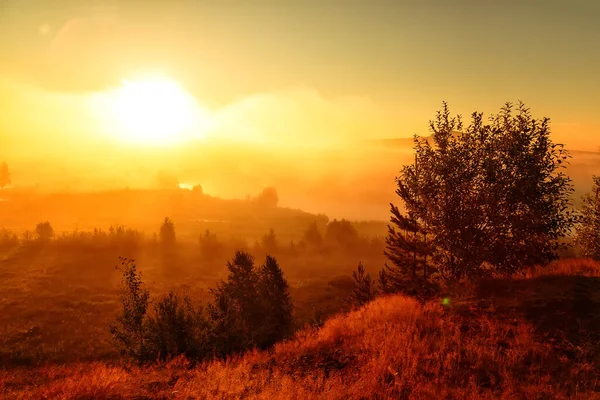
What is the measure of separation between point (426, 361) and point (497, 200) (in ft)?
40.2

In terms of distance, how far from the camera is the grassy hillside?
11.2 meters

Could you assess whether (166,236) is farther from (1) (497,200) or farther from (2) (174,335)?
(1) (497,200)

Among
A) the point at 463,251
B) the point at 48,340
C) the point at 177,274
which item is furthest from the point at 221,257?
the point at 463,251

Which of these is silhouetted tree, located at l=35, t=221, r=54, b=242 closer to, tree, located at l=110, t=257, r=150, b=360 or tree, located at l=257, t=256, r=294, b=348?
tree, located at l=257, t=256, r=294, b=348

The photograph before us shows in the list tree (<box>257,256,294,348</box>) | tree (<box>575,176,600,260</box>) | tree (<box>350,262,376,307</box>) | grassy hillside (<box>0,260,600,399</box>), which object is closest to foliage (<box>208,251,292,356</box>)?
tree (<box>257,256,294,348</box>)

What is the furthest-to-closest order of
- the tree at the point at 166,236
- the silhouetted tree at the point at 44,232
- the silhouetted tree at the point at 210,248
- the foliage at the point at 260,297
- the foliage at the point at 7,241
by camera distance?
the tree at the point at 166,236
the silhouetted tree at the point at 210,248
the silhouetted tree at the point at 44,232
the foliage at the point at 7,241
the foliage at the point at 260,297

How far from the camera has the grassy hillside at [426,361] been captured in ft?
36.8

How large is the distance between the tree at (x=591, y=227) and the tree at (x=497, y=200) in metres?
35.8

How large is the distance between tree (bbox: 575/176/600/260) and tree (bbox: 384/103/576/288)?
118 feet

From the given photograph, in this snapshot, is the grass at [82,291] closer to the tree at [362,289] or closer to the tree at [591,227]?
the tree at [362,289]

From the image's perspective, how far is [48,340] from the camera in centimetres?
7775

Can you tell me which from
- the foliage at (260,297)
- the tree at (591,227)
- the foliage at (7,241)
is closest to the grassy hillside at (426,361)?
the foliage at (260,297)

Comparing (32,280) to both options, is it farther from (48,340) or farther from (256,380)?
(256,380)

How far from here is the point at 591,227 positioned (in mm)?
49500
